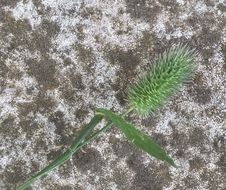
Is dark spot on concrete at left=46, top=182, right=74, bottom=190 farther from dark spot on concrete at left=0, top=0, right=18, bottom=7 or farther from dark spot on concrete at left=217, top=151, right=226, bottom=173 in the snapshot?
dark spot on concrete at left=0, top=0, right=18, bottom=7

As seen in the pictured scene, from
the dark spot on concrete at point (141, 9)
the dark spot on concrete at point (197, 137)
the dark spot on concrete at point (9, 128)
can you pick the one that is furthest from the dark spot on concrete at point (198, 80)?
the dark spot on concrete at point (9, 128)

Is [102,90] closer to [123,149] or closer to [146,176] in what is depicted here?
[123,149]

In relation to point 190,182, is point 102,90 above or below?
above

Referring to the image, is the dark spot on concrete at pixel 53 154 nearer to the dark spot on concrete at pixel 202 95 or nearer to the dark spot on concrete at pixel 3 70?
the dark spot on concrete at pixel 3 70

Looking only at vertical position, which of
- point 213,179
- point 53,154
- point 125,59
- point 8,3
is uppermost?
point 8,3

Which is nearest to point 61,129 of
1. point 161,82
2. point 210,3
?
point 161,82

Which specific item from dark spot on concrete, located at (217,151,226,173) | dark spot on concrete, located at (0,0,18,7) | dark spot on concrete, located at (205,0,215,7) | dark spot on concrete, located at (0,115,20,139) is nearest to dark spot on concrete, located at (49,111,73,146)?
dark spot on concrete, located at (0,115,20,139)
